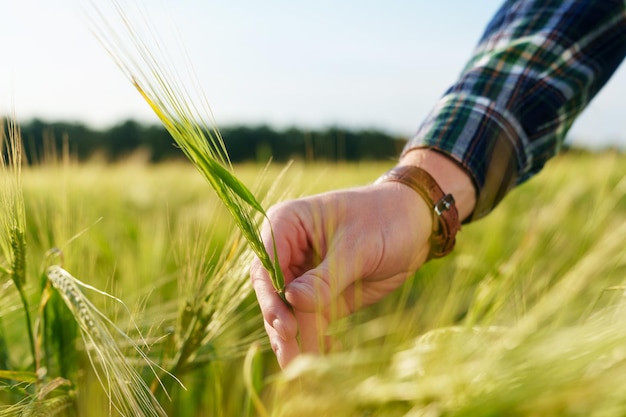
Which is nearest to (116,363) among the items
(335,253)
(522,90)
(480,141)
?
(335,253)

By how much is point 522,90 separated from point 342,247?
1.62 feet

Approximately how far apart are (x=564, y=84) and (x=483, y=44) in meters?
0.16

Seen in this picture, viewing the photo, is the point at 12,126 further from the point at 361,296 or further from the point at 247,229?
the point at 361,296

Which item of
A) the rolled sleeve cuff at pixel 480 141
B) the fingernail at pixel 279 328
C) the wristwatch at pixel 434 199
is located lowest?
the fingernail at pixel 279 328

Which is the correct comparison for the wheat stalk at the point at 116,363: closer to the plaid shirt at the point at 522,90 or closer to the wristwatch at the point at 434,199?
the wristwatch at the point at 434,199

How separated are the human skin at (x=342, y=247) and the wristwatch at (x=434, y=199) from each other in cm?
1

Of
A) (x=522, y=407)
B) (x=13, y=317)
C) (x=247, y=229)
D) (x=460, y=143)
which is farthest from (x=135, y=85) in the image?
(x=460, y=143)

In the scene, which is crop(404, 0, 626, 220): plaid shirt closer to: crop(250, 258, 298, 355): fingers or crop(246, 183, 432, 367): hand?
crop(246, 183, 432, 367): hand

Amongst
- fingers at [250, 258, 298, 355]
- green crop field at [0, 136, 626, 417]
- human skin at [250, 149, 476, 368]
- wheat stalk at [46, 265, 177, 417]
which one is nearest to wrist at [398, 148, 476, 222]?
human skin at [250, 149, 476, 368]

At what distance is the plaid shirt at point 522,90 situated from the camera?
0.95 metres

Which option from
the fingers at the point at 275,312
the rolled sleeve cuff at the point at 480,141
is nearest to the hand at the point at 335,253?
the fingers at the point at 275,312

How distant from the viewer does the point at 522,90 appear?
3.21 ft

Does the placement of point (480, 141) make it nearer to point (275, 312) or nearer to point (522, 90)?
point (522, 90)

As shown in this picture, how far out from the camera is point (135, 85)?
0.47 metres
